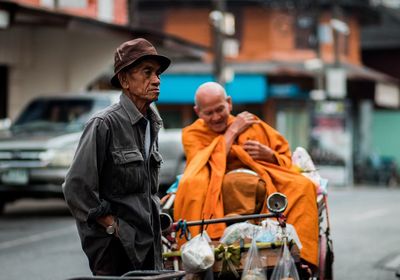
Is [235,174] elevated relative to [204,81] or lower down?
lower down

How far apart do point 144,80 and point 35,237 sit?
8.41 meters

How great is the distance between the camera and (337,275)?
9.65 metres

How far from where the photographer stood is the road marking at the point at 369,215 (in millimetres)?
16797

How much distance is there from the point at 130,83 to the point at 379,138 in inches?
1669

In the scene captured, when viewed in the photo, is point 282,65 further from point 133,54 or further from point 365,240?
point 133,54

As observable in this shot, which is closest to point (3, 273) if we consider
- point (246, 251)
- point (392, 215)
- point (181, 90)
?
point (246, 251)

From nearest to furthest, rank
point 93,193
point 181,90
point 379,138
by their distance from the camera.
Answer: point 93,193 → point 181,90 → point 379,138

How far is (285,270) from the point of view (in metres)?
5.67

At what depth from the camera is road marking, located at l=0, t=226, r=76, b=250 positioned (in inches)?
484

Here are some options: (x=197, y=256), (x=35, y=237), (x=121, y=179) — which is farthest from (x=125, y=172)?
(x=35, y=237)

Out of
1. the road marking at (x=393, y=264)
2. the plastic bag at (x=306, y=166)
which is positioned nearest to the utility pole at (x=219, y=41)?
the road marking at (x=393, y=264)

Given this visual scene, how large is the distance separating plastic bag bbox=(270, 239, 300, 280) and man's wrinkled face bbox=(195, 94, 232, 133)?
5.46 ft

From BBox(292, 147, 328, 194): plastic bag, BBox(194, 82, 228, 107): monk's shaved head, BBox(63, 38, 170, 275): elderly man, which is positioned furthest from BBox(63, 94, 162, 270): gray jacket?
BBox(292, 147, 328, 194): plastic bag

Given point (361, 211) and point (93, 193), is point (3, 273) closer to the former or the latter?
point (93, 193)
